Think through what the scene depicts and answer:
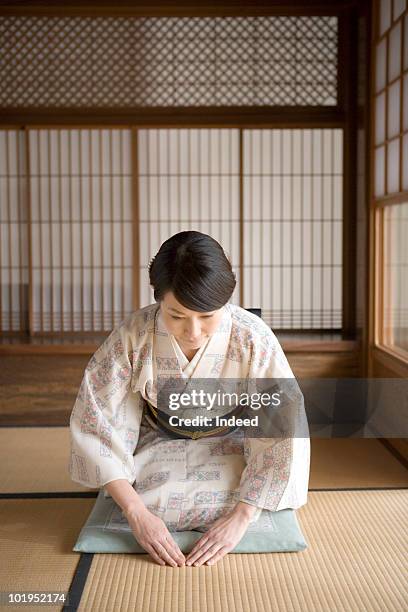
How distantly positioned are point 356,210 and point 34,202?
213 cm

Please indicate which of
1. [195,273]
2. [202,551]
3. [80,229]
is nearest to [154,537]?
[202,551]

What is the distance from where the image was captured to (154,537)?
249 centimetres

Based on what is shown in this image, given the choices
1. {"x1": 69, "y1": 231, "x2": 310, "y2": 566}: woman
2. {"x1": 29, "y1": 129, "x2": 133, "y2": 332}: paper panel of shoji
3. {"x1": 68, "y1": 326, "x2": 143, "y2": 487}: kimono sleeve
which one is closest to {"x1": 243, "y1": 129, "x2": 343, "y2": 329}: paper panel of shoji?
{"x1": 29, "y1": 129, "x2": 133, "y2": 332}: paper panel of shoji

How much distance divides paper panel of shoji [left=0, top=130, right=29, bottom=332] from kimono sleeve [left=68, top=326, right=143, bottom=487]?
9.15 feet

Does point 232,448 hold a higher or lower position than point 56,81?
lower

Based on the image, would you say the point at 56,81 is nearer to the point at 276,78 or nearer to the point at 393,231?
the point at 276,78

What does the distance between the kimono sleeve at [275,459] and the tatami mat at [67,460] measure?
2.40 feet

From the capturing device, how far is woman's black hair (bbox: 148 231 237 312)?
2277 mm

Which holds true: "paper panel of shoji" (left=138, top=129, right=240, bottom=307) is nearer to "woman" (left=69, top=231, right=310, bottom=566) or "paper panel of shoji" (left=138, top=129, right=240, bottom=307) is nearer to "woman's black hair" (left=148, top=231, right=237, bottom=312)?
"woman" (left=69, top=231, right=310, bottom=566)

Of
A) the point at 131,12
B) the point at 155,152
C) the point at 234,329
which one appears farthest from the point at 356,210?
the point at 234,329

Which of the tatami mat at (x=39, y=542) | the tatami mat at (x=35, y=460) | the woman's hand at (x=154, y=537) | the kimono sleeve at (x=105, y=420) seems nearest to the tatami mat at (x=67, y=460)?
the tatami mat at (x=35, y=460)

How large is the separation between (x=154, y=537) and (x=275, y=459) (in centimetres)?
48

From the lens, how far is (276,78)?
5.13 metres

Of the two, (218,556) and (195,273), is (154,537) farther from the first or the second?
(195,273)
